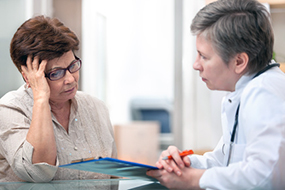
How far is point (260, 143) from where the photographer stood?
946 millimetres

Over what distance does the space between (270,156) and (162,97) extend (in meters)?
3.64

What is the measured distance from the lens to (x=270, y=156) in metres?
0.93

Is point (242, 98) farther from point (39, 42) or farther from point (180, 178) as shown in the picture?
point (39, 42)

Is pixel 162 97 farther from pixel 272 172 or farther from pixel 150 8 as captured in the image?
pixel 272 172

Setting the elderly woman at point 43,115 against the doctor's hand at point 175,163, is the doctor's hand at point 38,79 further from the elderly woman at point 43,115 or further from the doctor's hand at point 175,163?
the doctor's hand at point 175,163

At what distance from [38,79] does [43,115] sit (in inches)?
7.0

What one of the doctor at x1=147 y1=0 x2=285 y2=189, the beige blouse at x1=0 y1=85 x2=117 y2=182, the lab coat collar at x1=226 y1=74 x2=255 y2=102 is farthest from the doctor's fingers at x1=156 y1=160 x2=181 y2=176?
the beige blouse at x1=0 y1=85 x2=117 y2=182

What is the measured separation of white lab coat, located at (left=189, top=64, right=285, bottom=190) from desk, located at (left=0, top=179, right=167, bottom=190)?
0.81 feet

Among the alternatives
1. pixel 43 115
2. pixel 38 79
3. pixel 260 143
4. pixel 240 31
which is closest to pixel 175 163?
pixel 260 143

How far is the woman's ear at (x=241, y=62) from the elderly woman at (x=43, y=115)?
84 cm

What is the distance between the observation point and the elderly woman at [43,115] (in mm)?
1502

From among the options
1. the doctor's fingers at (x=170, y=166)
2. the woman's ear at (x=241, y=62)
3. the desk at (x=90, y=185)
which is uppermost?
the woman's ear at (x=241, y=62)

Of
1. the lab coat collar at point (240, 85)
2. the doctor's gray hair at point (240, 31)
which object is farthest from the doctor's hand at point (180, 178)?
the doctor's gray hair at point (240, 31)

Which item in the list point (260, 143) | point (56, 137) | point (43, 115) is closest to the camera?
point (260, 143)
